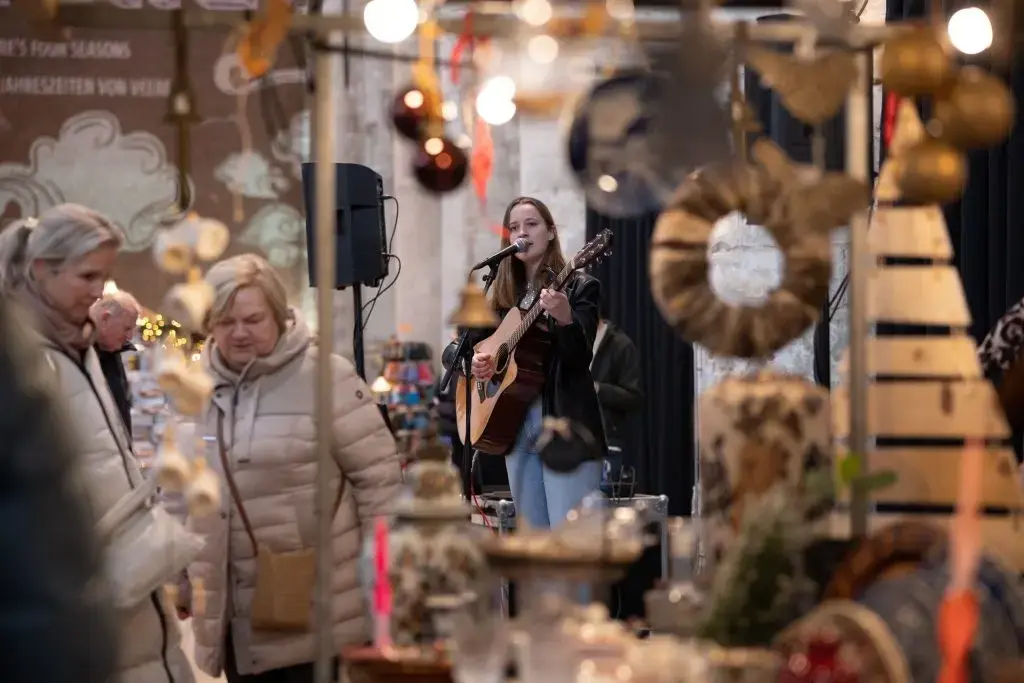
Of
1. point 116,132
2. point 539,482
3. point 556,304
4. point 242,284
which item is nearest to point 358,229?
point 556,304

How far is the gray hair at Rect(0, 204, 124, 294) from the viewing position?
2.80 m

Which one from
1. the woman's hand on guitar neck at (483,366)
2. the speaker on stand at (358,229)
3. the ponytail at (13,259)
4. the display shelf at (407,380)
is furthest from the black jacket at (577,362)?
the display shelf at (407,380)

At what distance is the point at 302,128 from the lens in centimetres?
1003

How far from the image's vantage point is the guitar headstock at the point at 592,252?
439 centimetres

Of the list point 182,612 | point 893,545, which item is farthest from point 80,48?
point 893,545

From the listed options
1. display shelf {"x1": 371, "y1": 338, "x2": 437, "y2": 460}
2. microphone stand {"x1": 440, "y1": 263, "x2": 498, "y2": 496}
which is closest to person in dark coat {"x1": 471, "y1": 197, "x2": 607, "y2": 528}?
microphone stand {"x1": 440, "y1": 263, "x2": 498, "y2": 496}

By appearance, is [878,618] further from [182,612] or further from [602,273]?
[602,273]

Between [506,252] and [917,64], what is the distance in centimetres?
214

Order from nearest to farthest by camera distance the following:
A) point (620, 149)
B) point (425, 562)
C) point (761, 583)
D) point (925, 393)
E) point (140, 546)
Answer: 1. point (761, 583)
2. point (425, 562)
3. point (620, 149)
4. point (925, 393)
5. point (140, 546)

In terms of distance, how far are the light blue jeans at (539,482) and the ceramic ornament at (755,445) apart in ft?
6.29

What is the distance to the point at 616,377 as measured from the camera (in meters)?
6.59

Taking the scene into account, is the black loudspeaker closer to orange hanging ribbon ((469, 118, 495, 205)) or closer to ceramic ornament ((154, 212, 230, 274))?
orange hanging ribbon ((469, 118, 495, 205))

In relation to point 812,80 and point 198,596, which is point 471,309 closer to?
point 812,80

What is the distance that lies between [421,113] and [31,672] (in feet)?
4.63
